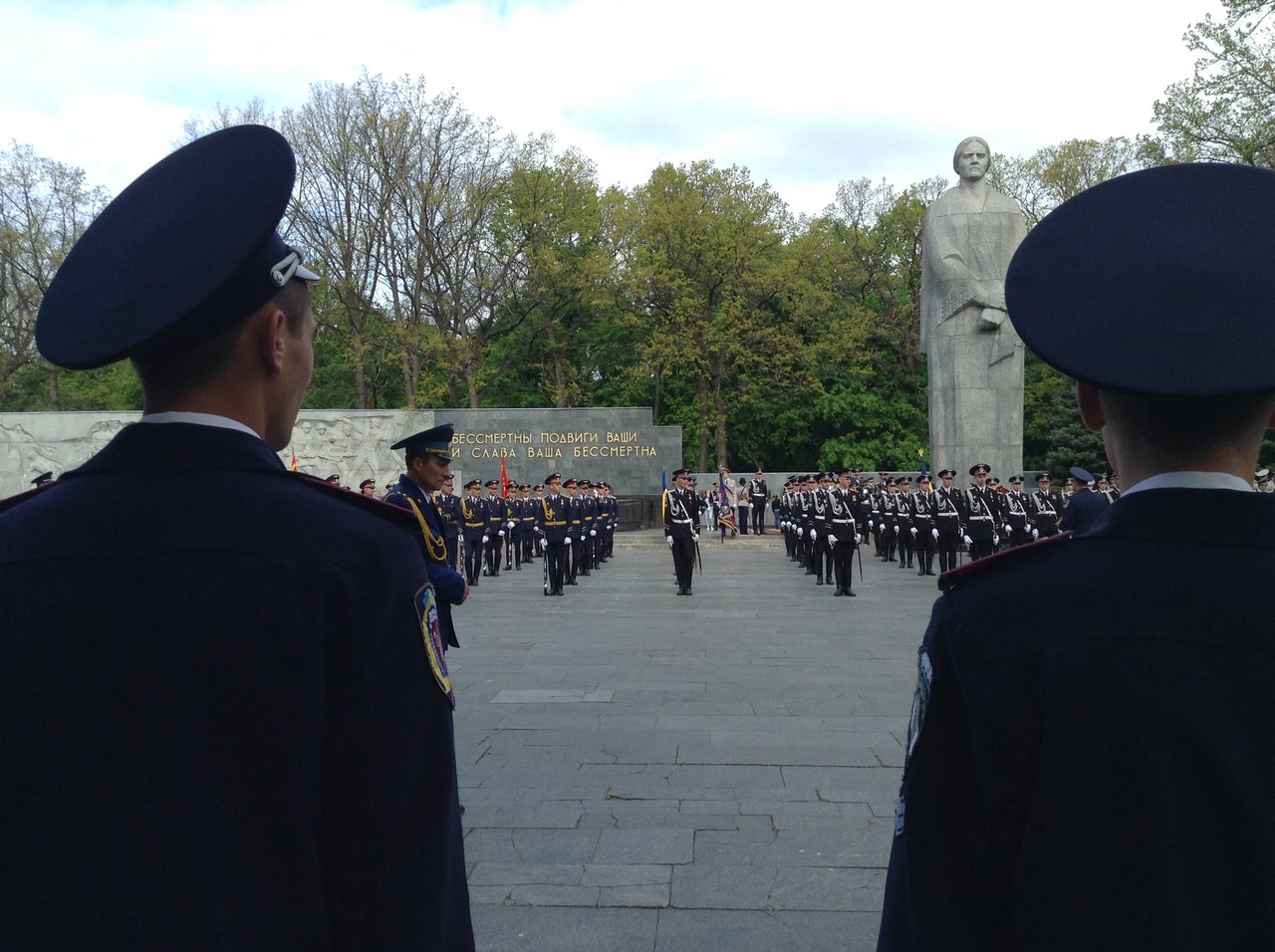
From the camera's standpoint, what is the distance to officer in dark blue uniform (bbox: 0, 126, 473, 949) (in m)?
1.52

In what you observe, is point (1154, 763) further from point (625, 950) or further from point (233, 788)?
point (625, 950)

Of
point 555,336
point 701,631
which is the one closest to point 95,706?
point 701,631

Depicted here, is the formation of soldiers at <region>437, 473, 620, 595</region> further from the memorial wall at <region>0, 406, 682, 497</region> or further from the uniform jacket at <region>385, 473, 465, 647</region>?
the uniform jacket at <region>385, 473, 465, 647</region>

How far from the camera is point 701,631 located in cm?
1213

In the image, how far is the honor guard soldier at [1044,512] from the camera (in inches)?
704

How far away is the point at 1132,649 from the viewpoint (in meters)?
1.46

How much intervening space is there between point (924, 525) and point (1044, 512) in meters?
2.15

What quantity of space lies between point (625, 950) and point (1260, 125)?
31.8 metres

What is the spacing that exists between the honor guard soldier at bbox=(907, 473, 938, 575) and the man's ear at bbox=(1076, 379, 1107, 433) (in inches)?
690

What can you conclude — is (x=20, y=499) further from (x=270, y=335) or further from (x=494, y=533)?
(x=494, y=533)

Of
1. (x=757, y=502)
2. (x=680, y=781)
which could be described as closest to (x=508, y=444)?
(x=757, y=502)

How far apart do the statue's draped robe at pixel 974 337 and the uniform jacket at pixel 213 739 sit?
82.8 ft

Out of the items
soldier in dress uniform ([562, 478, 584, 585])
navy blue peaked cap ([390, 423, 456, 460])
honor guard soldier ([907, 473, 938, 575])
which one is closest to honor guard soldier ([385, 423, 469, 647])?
navy blue peaked cap ([390, 423, 456, 460])

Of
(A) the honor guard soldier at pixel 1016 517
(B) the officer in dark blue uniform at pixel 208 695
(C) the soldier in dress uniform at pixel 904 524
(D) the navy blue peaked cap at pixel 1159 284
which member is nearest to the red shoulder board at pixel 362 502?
(B) the officer in dark blue uniform at pixel 208 695
